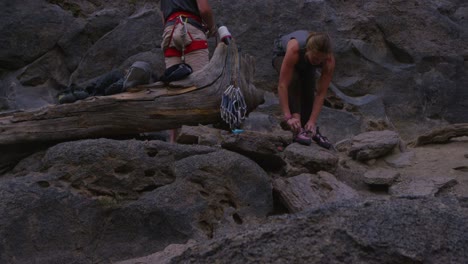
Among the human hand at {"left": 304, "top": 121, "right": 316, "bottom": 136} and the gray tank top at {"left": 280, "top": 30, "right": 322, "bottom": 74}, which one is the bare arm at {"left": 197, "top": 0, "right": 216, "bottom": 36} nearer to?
the gray tank top at {"left": 280, "top": 30, "right": 322, "bottom": 74}

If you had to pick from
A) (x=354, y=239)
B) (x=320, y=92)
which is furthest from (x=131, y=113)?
(x=354, y=239)

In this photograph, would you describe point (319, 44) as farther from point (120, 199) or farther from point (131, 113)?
point (120, 199)

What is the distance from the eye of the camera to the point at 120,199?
3789mm

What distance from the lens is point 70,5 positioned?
738 centimetres

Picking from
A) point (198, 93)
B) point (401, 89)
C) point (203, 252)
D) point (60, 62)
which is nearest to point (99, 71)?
point (60, 62)

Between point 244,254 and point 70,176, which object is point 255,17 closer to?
point 70,176

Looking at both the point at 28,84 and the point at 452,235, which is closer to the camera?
the point at 452,235

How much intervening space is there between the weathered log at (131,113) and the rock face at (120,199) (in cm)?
28

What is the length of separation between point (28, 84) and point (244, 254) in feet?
17.7

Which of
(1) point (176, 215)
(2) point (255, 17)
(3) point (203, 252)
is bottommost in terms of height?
(1) point (176, 215)

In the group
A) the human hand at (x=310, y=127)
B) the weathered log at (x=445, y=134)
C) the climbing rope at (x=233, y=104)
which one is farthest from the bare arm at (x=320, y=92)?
the weathered log at (x=445, y=134)

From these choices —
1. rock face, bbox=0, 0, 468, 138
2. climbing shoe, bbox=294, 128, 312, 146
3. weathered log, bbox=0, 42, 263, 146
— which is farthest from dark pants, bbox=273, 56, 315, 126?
rock face, bbox=0, 0, 468, 138

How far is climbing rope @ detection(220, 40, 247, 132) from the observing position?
4609 mm

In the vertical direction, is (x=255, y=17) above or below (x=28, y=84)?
above
